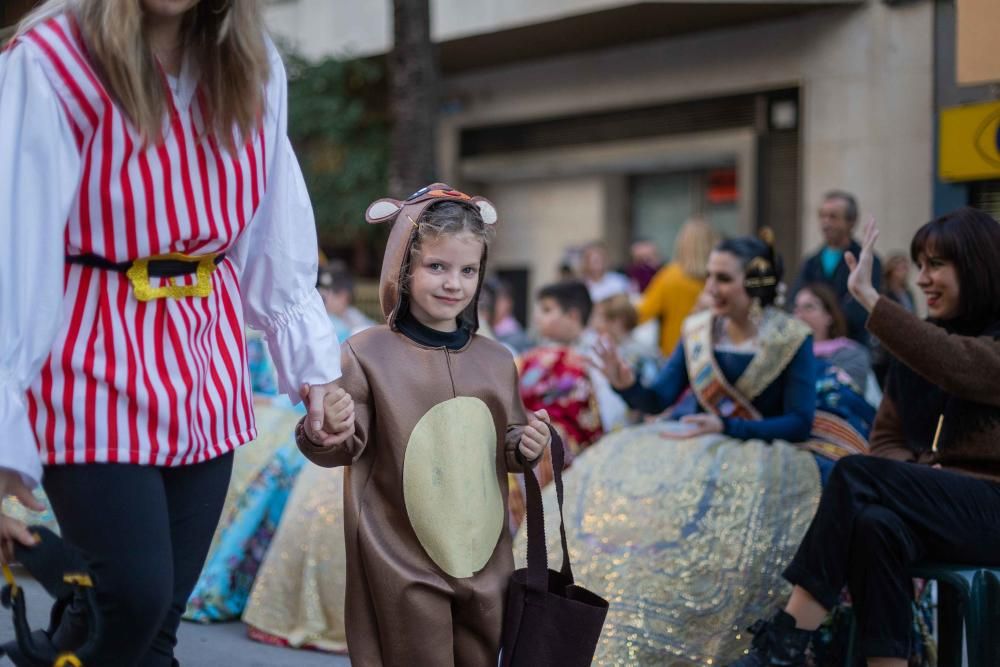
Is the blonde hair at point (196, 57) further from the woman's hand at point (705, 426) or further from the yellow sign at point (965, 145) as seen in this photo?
the yellow sign at point (965, 145)

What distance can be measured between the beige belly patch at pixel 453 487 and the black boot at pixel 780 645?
1.01 m

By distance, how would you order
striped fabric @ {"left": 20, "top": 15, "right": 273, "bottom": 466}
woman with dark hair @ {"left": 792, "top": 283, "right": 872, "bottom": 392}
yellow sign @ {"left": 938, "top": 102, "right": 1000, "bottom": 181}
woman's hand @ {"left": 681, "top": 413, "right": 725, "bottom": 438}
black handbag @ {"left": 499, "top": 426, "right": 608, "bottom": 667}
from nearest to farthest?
striped fabric @ {"left": 20, "top": 15, "right": 273, "bottom": 466}, black handbag @ {"left": 499, "top": 426, "right": 608, "bottom": 667}, woman's hand @ {"left": 681, "top": 413, "right": 725, "bottom": 438}, woman with dark hair @ {"left": 792, "top": 283, "right": 872, "bottom": 392}, yellow sign @ {"left": 938, "top": 102, "right": 1000, "bottom": 181}

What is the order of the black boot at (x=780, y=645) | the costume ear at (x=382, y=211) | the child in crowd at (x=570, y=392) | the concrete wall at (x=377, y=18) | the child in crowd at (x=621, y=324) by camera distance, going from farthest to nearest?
the concrete wall at (x=377, y=18)
the child in crowd at (x=621, y=324)
the child in crowd at (x=570, y=392)
the black boot at (x=780, y=645)
the costume ear at (x=382, y=211)

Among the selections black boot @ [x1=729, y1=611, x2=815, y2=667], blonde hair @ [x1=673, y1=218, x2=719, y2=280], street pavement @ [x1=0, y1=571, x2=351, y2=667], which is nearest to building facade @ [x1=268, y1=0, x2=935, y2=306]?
blonde hair @ [x1=673, y1=218, x2=719, y2=280]

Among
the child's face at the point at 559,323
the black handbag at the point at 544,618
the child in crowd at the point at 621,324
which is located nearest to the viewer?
the black handbag at the point at 544,618

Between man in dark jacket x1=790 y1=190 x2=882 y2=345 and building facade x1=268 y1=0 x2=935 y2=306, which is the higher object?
building facade x1=268 y1=0 x2=935 y2=306

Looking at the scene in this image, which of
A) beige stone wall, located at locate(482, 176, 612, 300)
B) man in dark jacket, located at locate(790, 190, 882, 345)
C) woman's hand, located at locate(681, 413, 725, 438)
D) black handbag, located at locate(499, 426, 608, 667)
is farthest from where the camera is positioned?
beige stone wall, located at locate(482, 176, 612, 300)

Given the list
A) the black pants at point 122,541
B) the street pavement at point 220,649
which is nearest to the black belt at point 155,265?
the black pants at point 122,541

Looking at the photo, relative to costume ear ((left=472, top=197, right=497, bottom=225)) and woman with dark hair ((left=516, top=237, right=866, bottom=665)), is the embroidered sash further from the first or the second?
costume ear ((left=472, top=197, right=497, bottom=225))

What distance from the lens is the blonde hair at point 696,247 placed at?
806 cm

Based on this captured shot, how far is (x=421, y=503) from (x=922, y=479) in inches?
57.7

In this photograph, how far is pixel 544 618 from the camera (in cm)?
293

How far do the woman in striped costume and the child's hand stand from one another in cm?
80

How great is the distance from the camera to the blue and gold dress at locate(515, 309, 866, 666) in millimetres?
3877
